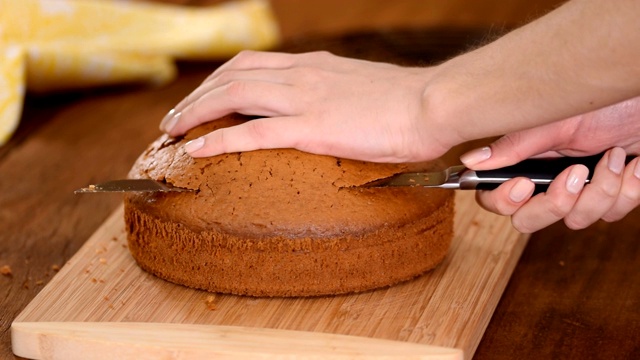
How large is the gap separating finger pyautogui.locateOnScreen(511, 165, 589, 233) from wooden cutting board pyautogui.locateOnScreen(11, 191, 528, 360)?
0.13 m

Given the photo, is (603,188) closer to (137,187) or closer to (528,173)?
(528,173)

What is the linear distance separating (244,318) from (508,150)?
47cm

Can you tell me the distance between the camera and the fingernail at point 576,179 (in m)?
1.39

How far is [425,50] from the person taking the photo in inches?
98.0

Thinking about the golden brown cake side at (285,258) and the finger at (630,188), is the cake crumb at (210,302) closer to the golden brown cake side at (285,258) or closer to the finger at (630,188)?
the golden brown cake side at (285,258)

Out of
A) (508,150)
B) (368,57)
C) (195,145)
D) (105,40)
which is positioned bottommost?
(368,57)

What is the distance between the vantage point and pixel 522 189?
4.64 ft

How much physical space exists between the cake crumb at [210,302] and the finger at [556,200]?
0.48 metres

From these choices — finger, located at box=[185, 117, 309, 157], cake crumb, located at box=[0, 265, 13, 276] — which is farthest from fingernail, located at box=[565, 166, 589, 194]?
cake crumb, located at box=[0, 265, 13, 276]

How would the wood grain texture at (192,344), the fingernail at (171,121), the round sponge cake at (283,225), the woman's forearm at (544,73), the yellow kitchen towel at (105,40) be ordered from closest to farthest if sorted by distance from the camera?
the woman's forearm at (544,73) → the wood grain texture at (192,344) → the round sponge cake at (283,225) → the fingernail at (171,121) → the yellow kitchen towel at (105,40)

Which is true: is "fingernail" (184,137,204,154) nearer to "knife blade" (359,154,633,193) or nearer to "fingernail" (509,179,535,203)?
"knife blade" (359,154,633,193)

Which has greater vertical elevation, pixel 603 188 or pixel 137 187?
pixel 137 187

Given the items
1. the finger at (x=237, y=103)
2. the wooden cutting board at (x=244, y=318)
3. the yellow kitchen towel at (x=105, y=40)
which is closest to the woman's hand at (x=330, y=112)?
the finger at (x=237, y=103)

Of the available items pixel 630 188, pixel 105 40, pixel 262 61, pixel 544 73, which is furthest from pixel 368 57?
pixel 544 73
